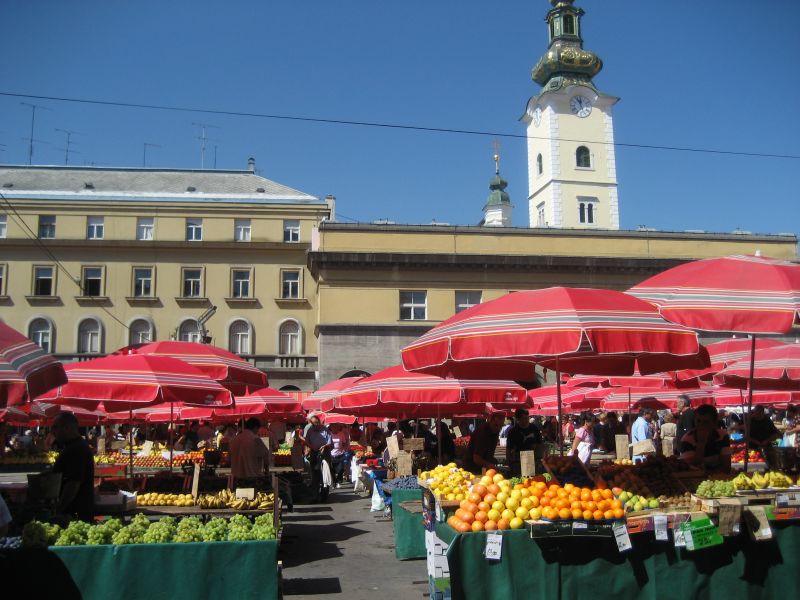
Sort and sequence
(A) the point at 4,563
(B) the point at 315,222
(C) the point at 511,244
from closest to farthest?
(A) the point at 4,563 → (C) the point at 511,244 → (B) the point at 315,222

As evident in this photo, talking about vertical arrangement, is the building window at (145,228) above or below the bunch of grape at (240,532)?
above

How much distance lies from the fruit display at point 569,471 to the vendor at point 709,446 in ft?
6.60

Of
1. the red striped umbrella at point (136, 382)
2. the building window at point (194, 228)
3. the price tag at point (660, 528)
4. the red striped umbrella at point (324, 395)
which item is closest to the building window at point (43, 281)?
the building window at point (194, 228)

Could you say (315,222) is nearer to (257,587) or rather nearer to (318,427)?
(318,427)

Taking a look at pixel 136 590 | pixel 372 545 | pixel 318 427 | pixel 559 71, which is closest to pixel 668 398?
pixel 318 427

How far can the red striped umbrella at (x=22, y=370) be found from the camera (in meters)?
6.06

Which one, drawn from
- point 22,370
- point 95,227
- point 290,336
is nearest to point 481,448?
point 22,370

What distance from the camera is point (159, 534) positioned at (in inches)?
280

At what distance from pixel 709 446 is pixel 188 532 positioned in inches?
241

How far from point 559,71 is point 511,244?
2904 cm

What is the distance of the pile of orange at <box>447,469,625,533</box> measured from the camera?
257 inches

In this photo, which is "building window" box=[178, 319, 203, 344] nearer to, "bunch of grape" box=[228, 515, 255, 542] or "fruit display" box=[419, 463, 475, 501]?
"fruit display" box=[419, 463, 475, 501]

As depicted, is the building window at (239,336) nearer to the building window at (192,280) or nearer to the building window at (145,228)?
the building window at (192,280)

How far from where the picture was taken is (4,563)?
6426 millimetres
